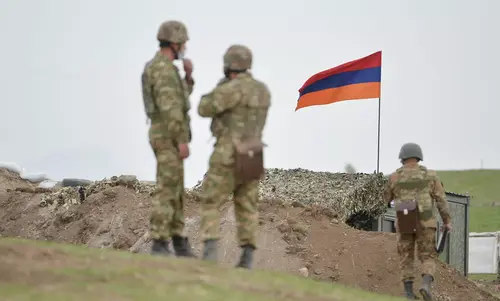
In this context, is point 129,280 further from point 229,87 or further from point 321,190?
point 321,190

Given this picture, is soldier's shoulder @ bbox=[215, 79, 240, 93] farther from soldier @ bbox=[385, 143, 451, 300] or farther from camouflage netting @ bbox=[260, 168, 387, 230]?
camouflage netting @ bbox=[260, 168, 387, 230]

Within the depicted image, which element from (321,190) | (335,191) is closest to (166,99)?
(335,191)

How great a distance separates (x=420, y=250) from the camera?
14.6m

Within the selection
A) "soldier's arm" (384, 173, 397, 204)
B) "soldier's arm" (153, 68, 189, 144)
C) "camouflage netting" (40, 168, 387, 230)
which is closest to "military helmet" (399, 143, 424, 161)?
"soldier's arm" (384, 173, 397, 204)

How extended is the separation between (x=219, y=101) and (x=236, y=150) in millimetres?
563

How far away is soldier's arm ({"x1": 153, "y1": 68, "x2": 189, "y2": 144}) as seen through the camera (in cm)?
1145

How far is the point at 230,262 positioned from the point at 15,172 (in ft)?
62.8

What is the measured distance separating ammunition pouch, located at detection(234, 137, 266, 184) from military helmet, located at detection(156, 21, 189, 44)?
1.44 m

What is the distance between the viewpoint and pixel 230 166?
1131 centimetres

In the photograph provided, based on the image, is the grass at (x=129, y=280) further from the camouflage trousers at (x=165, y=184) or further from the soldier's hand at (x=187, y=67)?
the soldier's hand at (x=187, y=67)

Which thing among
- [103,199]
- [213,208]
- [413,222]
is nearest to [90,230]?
[103,199]

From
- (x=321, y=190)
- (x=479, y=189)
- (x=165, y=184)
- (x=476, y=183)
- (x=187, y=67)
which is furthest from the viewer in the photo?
(x=476, y=183)

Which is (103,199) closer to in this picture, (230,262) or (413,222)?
(230,262)

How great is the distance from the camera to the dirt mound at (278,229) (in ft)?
60.3
